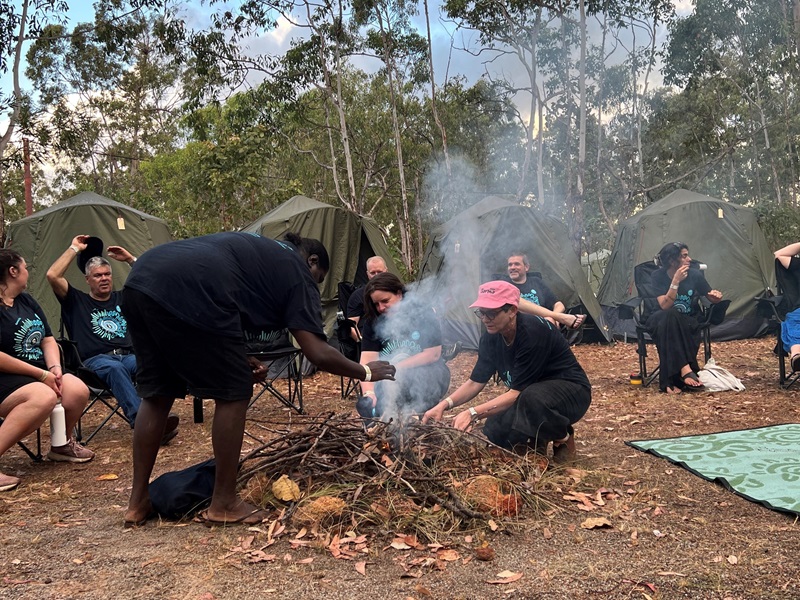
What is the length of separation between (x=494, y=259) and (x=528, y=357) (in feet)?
17.9

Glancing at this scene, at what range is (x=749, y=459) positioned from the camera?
3523 mm

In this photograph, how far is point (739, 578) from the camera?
7.06 feet

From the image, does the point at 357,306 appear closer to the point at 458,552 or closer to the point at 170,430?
the point at 170,430

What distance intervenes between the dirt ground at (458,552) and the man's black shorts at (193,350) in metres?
0.55

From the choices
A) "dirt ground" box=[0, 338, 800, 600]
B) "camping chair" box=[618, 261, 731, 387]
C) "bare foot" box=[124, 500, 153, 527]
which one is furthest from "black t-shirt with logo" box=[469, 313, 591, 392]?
"camping chair" box=[618, 261, 731, 387]

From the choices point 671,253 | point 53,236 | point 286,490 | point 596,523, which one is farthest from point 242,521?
point 53,236

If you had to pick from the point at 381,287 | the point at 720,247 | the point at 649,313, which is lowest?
the point at 649,313

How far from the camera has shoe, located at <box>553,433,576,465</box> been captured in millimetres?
3531

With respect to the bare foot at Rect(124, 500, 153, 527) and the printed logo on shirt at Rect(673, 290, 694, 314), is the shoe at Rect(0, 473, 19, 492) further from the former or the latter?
the printed logo on shirt at Rect(673, 290, 694, 314)

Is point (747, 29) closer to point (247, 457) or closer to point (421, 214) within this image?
point (421, 214)

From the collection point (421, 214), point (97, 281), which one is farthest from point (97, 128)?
point (97, 281)

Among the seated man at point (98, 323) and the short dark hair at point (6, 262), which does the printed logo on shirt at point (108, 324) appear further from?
the short dark hair at point (6, 262)

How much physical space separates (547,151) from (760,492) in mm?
23862

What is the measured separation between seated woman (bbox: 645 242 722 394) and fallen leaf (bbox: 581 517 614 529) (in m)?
3.30
